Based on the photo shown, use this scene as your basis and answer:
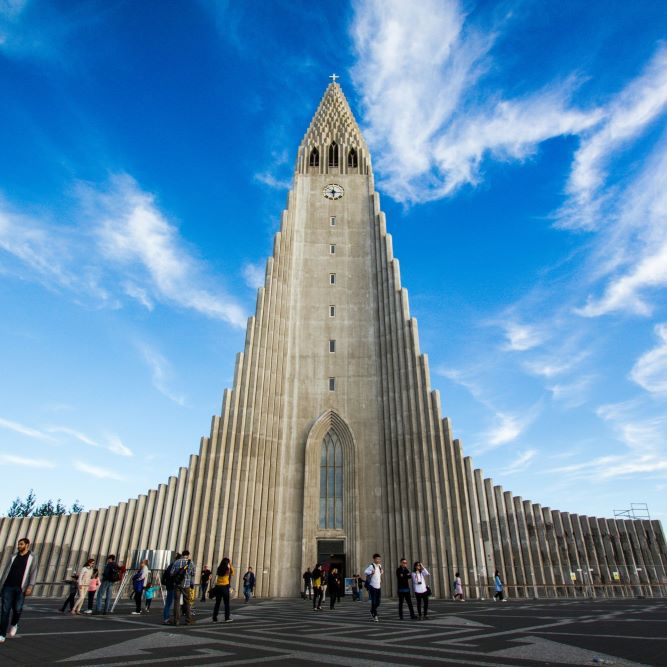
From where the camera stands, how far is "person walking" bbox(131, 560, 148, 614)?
550 inches

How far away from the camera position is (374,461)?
27.9 meters

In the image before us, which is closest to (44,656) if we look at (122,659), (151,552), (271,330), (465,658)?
(122,659)

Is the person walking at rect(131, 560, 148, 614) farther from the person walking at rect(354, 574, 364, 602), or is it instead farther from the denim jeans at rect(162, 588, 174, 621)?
the person walking at rect(354, 574, 364, 602)

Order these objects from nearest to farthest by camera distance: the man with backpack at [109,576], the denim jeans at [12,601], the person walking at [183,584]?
the denim jeans at [12,601], the person walking at [183,584], the man with backpack at [109,576]

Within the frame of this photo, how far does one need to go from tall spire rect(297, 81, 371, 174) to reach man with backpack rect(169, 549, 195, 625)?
3450 centimetres

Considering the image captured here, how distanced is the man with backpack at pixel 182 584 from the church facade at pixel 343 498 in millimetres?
14620

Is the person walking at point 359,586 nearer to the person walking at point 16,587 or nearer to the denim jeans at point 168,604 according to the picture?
the denim jeans at point 168,604

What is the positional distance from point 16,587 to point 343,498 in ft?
70.8

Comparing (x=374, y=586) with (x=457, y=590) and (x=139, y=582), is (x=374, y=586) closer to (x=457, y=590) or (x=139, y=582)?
(x=139, y=582)

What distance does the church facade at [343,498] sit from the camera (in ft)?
80.2

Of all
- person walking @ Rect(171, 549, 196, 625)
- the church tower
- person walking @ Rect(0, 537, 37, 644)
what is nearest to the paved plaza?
person walking @ Rect(0, 537, 37, 644)

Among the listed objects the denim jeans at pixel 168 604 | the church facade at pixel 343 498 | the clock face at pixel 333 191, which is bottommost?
the denim jeans at pixel 168 604

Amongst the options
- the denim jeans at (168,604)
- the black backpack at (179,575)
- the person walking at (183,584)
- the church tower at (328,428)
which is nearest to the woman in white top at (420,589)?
the person walking at (183,584)

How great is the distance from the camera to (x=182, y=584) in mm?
10273
